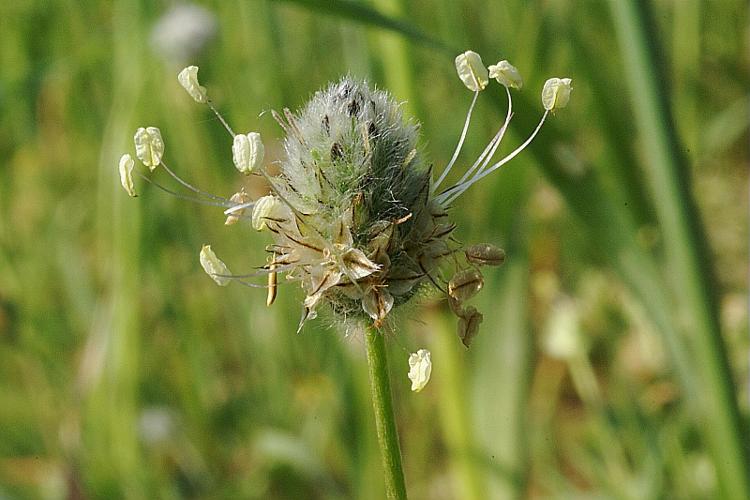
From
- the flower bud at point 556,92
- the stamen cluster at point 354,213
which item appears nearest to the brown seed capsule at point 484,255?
the stamen cluster at point 354,213

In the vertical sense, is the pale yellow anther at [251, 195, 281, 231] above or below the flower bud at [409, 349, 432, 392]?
above

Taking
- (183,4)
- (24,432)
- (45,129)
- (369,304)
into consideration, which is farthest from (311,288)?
(45,129)

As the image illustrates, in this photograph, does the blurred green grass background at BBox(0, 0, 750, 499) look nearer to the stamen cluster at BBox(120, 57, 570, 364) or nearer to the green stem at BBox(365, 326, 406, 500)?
the stamen cluster at BBox(120, 57, 570, 364)

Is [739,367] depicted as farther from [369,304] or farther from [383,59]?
[369,304]

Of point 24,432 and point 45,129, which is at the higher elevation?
point 45,129

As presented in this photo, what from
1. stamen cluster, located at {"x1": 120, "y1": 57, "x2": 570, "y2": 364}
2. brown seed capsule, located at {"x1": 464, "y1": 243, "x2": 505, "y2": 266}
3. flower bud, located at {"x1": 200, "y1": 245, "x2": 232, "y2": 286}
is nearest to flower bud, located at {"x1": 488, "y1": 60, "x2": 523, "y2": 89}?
stamen cluster, located at {"x1": 120, "y1": 57, "x2": 570, "y2": 364}

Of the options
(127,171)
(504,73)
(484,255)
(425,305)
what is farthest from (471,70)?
(425,305)

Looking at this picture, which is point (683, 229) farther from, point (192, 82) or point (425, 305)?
point (192, 82)
